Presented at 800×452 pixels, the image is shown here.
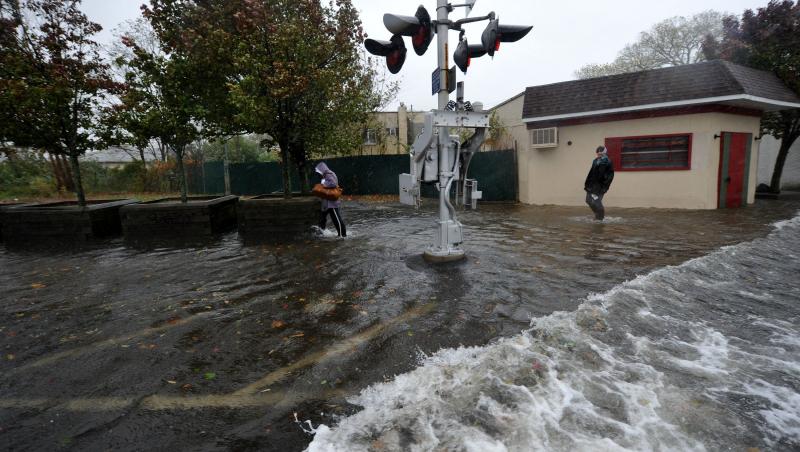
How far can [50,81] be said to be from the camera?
9125mm

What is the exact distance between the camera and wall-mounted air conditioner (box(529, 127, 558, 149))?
14242 millimetres

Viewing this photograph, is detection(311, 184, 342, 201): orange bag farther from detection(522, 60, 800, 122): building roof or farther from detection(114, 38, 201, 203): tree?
detection(522, 60, 800, 122): building roof

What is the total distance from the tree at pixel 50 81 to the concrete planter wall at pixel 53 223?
1.24 meters

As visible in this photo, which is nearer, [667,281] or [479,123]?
[667,281]

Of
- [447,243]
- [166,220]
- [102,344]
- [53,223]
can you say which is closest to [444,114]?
[447,243]

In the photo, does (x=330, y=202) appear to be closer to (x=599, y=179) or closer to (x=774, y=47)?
(x=599, y=179)

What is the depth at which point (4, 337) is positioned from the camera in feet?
13.8

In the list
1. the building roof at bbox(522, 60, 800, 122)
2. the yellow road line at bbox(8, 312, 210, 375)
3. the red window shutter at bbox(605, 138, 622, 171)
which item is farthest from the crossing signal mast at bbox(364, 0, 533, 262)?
the red window shutter at bbox(605, 138, 622, 171)

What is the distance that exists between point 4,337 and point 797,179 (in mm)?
26920

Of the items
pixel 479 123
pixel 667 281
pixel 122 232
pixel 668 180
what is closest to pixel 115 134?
pixel 122 232

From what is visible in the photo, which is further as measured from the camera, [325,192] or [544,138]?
[544,138]

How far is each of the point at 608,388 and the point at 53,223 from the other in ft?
39.8

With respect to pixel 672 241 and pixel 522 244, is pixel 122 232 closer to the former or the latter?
pixel 522 244

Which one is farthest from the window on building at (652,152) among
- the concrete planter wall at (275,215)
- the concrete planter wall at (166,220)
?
the concrete planter wall at (166,220)
